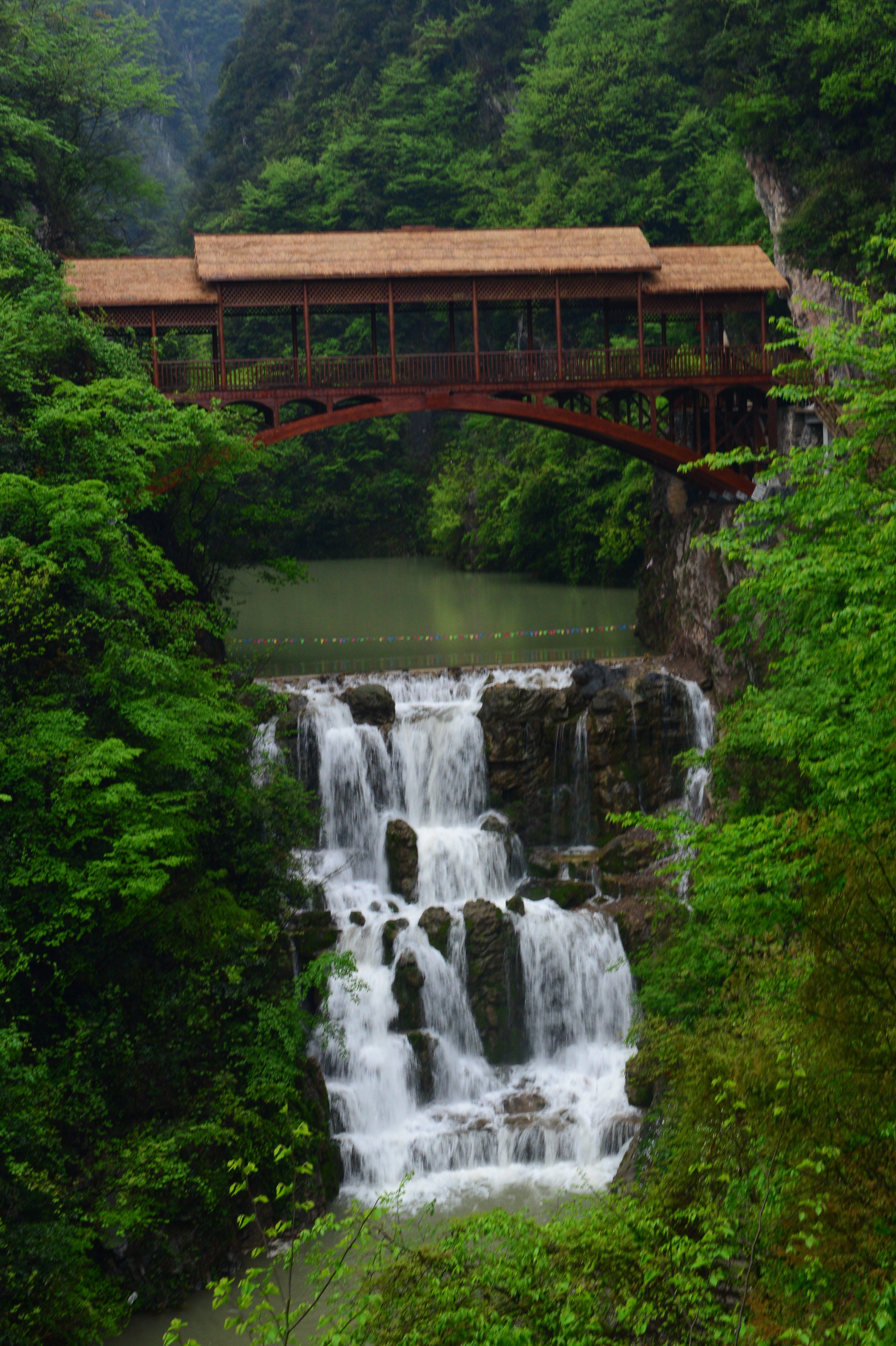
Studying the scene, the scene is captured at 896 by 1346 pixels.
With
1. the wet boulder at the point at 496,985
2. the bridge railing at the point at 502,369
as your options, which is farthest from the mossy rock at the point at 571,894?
the bridge railing at the point at 502,369

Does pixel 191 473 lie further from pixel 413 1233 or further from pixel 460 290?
pixel 413 1233

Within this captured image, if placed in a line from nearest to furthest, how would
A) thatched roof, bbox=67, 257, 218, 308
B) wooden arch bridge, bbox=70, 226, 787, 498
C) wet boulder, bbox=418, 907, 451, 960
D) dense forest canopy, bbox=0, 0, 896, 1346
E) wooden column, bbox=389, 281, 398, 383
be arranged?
dense forest canopy, bbox=0, 0, 896, 1346 → wet boulder, bbox=418, 907, 451, 960 → thatched roof, bbox=67, 257, 218, 308 → wooden arch bridge, bbox=70, 226, 787, 498 → wooden column, bbox=389, 281, 398, 383

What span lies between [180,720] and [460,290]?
13099 millimetres

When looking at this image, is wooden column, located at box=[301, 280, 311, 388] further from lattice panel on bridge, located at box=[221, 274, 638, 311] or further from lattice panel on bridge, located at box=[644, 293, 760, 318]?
lattice panel on bridge, located at box=[644, 293, 760, 318]

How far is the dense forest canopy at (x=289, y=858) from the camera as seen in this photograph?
6895mm

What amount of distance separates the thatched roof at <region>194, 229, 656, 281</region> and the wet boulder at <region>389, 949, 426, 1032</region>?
44.7 ft

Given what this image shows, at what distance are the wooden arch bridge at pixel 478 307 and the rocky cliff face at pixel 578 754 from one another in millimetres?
6640

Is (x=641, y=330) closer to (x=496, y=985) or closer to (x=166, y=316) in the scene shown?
(x=166, y=316)

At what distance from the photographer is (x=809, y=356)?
2770cm

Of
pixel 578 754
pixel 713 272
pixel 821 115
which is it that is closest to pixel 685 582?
pixel 713 272

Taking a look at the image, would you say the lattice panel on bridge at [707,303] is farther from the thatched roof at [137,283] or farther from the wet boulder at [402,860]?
the wet boulder at [402,860]

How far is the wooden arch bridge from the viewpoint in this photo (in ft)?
76.2

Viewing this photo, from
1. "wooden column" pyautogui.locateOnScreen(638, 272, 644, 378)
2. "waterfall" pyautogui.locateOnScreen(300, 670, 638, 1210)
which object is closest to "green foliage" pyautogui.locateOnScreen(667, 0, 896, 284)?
"wooden column" pyautogui.locateOnScreen(638, 272, 644, 378)

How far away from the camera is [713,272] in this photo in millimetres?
25938
